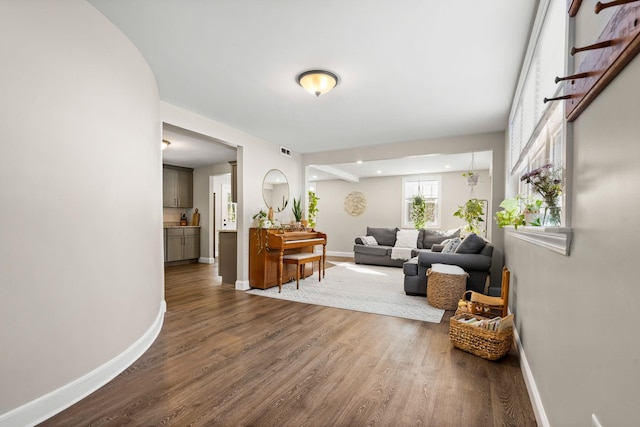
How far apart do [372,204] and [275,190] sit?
163 inches

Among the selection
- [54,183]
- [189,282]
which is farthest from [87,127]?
[189,282]

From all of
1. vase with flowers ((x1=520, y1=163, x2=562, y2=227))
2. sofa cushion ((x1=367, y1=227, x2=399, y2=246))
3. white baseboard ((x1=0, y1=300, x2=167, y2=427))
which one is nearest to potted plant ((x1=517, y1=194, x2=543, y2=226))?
vase with flowers ((x1=520, y1=163, x2=562, y2=227))

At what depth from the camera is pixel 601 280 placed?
0.90m

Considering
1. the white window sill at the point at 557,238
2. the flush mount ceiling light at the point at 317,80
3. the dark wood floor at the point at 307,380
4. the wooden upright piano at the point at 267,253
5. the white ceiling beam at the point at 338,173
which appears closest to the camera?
the white window sill at the point at 557,238

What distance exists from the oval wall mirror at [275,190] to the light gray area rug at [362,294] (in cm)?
140

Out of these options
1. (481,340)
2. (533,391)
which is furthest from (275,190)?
(533,391)

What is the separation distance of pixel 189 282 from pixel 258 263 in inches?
57.1

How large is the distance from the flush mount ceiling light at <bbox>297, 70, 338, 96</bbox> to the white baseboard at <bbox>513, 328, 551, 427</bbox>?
2.63 meters

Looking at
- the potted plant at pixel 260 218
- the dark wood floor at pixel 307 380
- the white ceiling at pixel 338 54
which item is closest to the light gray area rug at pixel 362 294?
the dark wood floor at pixel 307 380

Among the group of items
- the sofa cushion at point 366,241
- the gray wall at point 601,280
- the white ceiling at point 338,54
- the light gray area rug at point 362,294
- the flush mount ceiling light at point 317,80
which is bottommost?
the light gray area rug at point 362,294

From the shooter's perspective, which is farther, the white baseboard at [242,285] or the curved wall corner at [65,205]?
the white baseboard at [242,285]

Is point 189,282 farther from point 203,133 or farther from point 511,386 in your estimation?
point 511,386

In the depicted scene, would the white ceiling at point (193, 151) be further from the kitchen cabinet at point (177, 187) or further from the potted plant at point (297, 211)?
the potted plant at point (297, 211)

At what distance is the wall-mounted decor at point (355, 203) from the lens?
8.77 meters
